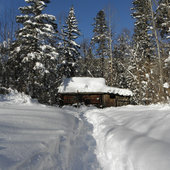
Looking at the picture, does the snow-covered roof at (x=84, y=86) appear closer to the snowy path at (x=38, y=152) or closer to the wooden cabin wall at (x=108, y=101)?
the wooden cabin wall at (x=108, y=101)

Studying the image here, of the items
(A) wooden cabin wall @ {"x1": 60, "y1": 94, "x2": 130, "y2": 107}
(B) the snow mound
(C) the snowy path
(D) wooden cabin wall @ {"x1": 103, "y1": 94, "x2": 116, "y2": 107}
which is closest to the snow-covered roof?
(A) wooden cabin wall @ {"x1": 60, "y1": 94, "x2": 130, "y2": 107}

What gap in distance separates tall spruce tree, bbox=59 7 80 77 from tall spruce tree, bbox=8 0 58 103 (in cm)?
573

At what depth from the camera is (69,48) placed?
1928cm

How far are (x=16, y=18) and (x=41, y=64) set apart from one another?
4.95 m

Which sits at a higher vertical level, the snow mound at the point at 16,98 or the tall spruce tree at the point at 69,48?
the tall spruce tree at the point at 69,48

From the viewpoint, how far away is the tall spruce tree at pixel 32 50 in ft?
40.3

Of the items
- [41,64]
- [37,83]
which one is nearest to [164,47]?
[41,64]

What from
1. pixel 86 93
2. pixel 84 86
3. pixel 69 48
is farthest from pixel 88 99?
pixel 69 48

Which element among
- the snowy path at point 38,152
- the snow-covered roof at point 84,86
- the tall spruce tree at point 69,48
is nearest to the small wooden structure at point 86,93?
the snow-covered roof at point 84,86

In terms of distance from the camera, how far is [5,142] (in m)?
2.11

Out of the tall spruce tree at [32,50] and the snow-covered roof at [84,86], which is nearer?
the tall spruce tree at [32,50]

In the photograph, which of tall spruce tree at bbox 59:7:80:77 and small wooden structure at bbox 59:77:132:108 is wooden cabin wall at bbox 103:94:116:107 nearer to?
small wooden structure at bbox 59:77:132:108

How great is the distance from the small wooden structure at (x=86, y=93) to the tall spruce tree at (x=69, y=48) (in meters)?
3.08

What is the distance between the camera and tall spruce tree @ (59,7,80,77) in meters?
19.3
